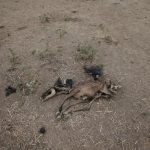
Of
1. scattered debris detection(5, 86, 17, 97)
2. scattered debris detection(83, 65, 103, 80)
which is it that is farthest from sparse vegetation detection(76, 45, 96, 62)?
scattered debris detection(5, 86, 17, 97)

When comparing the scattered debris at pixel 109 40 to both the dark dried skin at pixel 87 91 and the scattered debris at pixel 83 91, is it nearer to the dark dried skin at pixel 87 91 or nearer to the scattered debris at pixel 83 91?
the scattered debris at pixel 83 91

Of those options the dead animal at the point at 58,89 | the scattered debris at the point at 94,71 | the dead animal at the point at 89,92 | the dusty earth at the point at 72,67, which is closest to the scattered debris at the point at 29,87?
the dusty earth at the point at 72,67

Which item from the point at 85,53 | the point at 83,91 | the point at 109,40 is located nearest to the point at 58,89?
the point at 83,91

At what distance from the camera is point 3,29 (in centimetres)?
613

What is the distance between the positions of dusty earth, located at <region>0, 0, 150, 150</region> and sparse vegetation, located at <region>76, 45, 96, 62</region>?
0.05m

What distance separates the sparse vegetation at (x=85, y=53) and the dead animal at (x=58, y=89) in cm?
70

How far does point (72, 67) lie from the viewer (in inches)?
196

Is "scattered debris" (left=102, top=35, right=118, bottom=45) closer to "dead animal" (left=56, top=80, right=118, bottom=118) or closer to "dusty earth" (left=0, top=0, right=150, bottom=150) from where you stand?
"dusty earth" (left=0, top=0, right=150, bottom=150)

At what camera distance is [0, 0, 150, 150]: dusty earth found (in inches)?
155

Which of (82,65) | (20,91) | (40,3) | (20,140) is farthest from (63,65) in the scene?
(40,3)

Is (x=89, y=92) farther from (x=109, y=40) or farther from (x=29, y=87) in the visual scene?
(x=109, y=40)

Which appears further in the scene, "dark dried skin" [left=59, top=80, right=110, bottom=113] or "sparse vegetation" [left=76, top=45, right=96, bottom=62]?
"sparse vegetation" [left=76, top=45, right=96, bottom=62]

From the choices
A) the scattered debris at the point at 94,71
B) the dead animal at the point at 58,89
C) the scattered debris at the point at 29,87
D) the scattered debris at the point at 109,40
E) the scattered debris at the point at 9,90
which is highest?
the scattered debris at the point at 109,40

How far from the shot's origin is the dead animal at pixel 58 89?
4402mm
